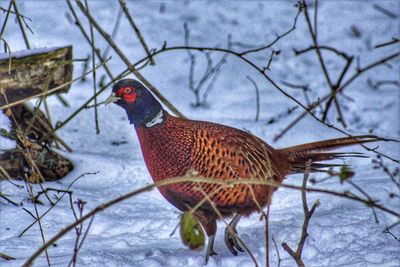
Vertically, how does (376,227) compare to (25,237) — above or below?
above

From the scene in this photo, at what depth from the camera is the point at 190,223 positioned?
2047mm

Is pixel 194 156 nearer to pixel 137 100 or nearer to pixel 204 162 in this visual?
pixel 204 162

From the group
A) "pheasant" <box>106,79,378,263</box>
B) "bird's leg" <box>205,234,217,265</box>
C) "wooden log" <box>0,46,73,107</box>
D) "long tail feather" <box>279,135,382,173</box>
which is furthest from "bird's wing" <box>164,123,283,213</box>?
"wooden log" <box>0,46,73,107</box>

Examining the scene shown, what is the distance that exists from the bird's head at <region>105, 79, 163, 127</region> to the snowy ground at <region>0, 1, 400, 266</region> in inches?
24.2

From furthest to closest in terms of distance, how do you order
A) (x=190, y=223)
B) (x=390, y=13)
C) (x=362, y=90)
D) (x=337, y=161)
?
(x=390, y=13), (x=362, y=90), (x=337, y=161), (x=190, y=223)

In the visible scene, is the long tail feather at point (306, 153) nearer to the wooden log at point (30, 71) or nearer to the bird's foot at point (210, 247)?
the bird's foot at point (210, 247)

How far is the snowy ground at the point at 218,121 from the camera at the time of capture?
125 inches

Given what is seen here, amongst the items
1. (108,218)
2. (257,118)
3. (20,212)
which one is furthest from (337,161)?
(20,212)

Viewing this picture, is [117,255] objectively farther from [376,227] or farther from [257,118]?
[257,118]

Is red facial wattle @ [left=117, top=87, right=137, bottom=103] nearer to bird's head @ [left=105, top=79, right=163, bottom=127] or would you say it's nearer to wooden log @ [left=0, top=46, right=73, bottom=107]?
bird's head @ [left=105, top=79, right=163, bottom=127]

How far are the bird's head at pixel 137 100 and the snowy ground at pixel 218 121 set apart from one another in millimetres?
616

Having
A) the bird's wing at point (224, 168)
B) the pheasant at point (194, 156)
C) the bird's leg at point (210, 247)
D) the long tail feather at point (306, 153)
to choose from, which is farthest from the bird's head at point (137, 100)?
the long tail feather at point (306, 153)

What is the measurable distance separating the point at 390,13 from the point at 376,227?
13.0 feet

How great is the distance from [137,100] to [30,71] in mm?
1112
